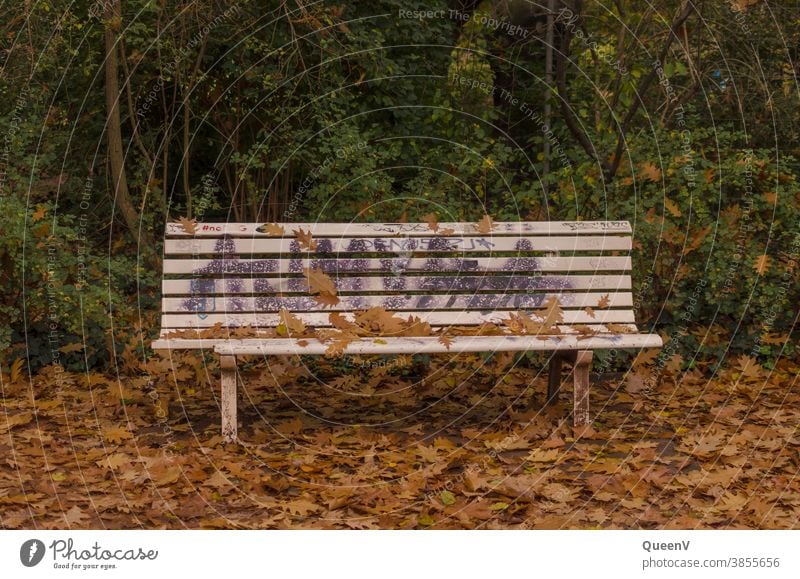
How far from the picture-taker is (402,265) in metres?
5.52

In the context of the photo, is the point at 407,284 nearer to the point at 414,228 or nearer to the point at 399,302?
the point at 399,302

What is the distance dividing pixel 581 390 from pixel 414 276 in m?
1.03

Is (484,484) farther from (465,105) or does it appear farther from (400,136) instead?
(465,105)

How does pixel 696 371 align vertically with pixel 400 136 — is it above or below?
below

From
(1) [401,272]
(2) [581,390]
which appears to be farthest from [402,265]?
(2) [581,390]

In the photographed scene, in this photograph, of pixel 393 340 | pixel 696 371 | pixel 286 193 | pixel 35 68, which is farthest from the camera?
pixel 286 193

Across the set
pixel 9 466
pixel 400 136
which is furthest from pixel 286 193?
pixel 9 466

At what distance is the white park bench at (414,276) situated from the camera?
5.29 metres

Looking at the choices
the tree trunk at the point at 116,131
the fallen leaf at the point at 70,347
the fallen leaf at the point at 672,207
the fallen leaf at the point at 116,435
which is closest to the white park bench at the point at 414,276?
the fallen leaf at the point at 116,435

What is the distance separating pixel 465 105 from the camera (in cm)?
862

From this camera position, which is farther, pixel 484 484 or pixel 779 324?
pixel 779 324

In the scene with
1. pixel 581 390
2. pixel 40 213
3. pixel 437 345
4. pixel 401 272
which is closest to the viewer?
pixel 437 345

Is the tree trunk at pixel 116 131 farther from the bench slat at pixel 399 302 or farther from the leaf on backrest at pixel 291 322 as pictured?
the leaf on backrest at pixel 291 322

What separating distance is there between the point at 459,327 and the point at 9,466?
2180 mm
